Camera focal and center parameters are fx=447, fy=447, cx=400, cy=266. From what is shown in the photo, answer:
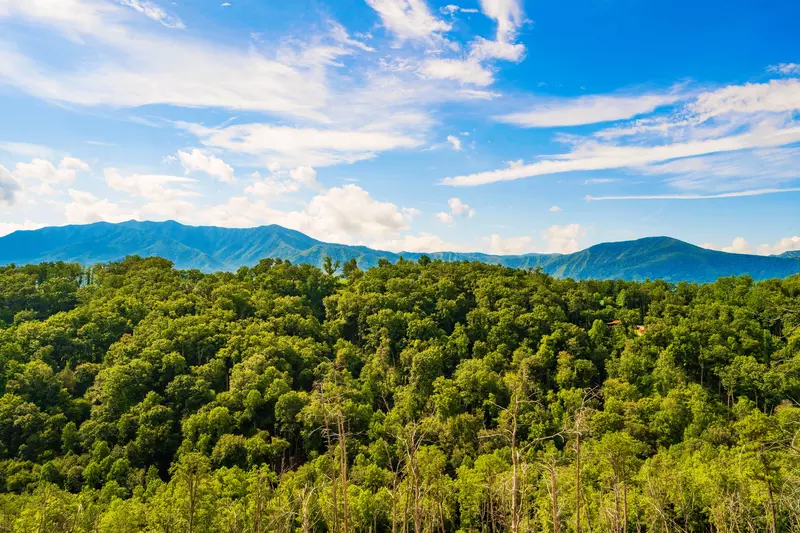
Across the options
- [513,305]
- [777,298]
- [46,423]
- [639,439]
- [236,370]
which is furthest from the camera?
[513,305]

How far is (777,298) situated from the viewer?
74875 mm

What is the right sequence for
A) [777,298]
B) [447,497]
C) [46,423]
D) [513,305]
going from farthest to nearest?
1. [513,305]
2. [777,298]
3. [46,423]
4. [447,497]

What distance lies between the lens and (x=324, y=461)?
50906 mm

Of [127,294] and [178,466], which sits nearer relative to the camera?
[178,466]

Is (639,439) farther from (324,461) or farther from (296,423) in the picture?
(296,423)

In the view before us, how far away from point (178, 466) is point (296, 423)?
15205mm

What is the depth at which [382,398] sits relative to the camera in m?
41.1

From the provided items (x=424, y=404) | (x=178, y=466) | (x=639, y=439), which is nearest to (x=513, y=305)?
(x=424, y=404)

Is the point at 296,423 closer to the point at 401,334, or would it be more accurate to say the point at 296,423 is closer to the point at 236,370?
the point at 236,370

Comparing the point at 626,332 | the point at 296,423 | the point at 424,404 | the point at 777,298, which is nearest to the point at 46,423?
the point at 296,423

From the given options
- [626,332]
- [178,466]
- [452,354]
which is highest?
[626,332]

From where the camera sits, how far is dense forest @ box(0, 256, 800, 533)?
38.3 m

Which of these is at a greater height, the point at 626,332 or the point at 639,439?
the point at 626,332

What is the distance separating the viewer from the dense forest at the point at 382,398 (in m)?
38.3
